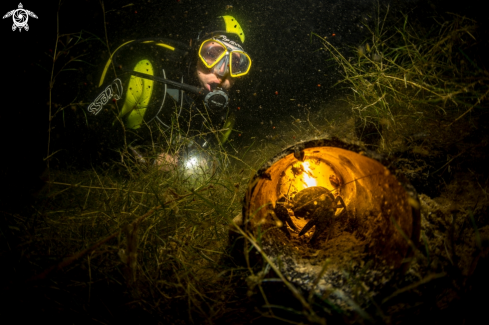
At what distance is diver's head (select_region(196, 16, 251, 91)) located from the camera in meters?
4.61

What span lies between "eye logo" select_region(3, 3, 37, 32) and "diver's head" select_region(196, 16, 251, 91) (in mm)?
5625

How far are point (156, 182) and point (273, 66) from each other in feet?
14.5

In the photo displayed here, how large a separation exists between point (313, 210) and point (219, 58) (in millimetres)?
3926

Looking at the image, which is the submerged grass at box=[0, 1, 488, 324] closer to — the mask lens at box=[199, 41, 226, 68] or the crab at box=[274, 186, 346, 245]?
the crab at box=[274, 186, 346, 245]

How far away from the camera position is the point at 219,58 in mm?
4586

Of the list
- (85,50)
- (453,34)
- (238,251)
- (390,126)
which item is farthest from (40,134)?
(453,34)

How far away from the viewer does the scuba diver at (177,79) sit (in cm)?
462

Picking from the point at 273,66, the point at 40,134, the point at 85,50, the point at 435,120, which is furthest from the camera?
the point at 40,134

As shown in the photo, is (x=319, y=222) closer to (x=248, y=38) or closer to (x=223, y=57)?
(x=223, y=57)

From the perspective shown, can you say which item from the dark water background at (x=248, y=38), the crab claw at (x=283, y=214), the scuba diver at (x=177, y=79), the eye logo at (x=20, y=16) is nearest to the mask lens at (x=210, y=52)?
the scuba diver at (x=177, y=79)

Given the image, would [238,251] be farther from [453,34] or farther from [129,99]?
[129,99]

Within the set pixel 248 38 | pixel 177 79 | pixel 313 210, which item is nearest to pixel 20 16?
pixel 177 79

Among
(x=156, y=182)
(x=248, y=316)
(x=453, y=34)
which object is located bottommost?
(x=248, y=316)

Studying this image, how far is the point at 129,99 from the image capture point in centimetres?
480
